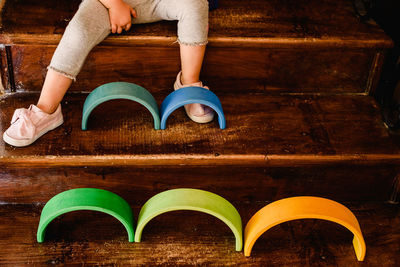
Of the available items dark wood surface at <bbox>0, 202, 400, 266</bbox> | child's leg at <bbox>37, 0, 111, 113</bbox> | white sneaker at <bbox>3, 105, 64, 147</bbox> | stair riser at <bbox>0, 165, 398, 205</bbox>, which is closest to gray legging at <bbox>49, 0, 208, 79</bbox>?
child's leg at <bbox>37, 0, 111, 113</bbox>

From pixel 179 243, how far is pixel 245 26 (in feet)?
2.01

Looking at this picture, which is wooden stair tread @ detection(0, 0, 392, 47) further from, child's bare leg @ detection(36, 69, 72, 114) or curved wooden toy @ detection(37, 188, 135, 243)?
curved wooden toy @ detection(37, 188, 135, 243)

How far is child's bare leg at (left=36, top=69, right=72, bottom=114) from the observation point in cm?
116

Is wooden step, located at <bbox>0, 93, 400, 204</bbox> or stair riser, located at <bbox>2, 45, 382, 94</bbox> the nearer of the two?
wooden step, located at <bbox>0, 93, 400, 204</bbox>

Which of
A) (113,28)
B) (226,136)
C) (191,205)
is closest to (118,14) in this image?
(113,28)

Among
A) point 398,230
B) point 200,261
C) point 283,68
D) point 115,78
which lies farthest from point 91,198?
point 398,230

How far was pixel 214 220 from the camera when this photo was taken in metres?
1.19

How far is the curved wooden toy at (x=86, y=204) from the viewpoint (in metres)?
1.01

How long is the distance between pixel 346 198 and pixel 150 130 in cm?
57

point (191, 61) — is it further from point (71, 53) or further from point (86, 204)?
point (86, 204)

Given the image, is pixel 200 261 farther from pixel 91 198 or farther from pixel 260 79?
pixel 260 79

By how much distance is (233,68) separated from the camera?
131 centimetres

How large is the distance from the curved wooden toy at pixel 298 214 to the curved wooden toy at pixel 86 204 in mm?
290

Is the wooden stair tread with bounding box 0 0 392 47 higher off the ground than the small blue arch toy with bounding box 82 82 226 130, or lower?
higher
